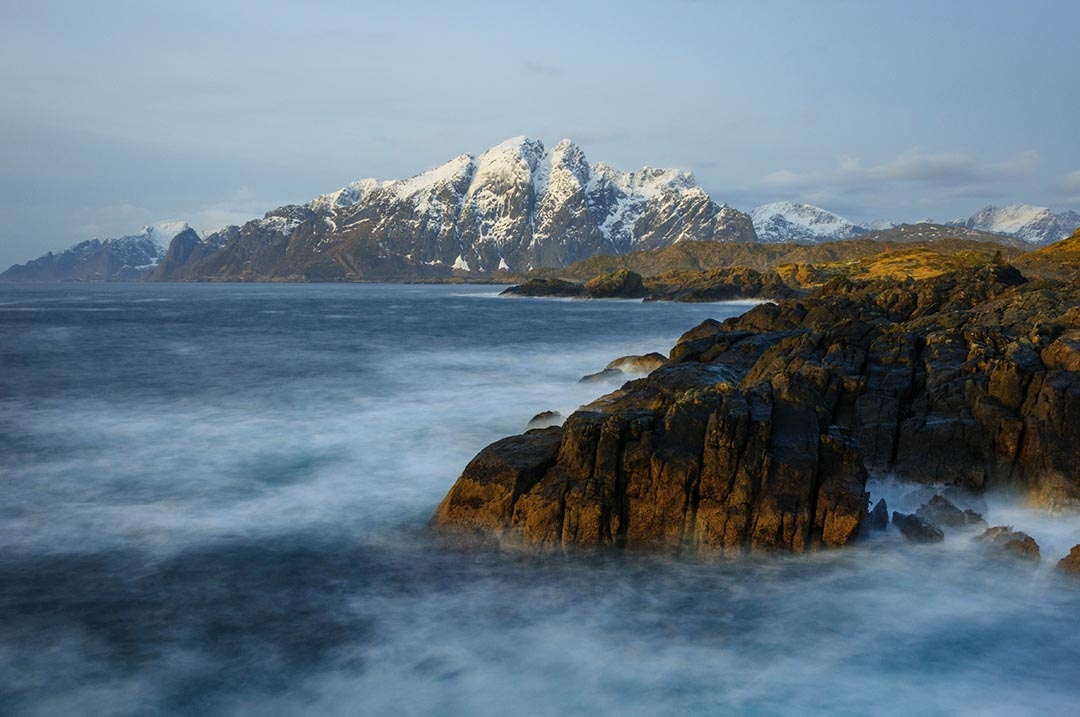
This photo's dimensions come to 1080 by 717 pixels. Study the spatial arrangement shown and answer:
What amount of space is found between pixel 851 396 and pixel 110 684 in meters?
19.6

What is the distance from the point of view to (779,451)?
676 inches

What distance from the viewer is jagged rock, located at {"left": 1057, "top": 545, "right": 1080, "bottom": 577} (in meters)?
15.4

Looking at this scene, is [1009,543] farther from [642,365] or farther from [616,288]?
[616,288]

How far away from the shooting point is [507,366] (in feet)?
165

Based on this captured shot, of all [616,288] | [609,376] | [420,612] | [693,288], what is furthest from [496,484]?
[616,288]

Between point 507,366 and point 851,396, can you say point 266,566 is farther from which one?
point 507,366

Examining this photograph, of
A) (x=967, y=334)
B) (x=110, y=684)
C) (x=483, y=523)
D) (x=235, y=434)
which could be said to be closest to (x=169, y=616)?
(x=110, y=684)

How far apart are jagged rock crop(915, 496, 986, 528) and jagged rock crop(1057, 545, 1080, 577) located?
1.97m

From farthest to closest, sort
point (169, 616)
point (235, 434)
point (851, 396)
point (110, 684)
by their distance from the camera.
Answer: point (235, 434) → point (851, 396) → point (169, 616) → point (110, 684)

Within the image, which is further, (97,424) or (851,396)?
(97,424)

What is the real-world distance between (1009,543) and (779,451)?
523 centimetres

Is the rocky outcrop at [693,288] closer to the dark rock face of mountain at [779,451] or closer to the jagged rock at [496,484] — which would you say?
the dark rock face of mountain at [779,451]

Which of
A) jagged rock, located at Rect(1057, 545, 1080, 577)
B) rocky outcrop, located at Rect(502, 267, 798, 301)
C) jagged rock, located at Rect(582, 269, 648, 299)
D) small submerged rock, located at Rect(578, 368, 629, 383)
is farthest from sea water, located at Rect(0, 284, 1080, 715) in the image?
jagged rock, located at Rect(582, 269, 648, 299)

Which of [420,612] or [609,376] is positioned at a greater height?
[609,376]
